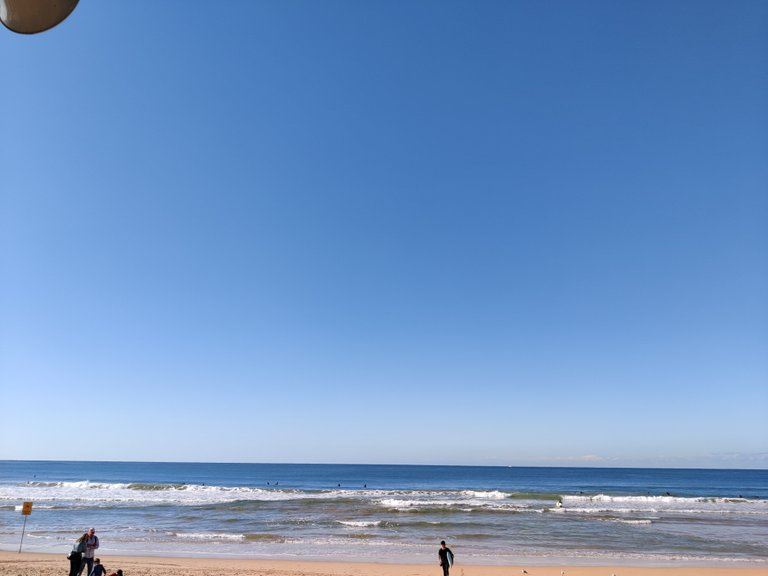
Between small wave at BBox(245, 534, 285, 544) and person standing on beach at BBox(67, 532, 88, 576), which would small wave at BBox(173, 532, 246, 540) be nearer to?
small wave at BBox(245, 534, 285, 544)

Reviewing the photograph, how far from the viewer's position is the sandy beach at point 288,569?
1644 centimetres

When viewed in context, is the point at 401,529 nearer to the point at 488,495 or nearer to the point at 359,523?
the point at 359,523

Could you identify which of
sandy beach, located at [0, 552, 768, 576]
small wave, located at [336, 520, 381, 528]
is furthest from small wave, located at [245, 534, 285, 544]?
small wave, located at [336, 520, 381, 528]

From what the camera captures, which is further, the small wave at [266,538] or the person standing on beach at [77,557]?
the small wave at [266,538]

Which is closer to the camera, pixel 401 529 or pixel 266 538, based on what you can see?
pixel 266 538

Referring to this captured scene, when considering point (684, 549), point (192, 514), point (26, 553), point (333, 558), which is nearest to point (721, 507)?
point (684, 549)

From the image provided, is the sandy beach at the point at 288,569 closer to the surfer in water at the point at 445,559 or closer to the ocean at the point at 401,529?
the ocean at the point at 401,529

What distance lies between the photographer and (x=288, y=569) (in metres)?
17.4

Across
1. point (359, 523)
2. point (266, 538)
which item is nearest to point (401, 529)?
point (359, 523)

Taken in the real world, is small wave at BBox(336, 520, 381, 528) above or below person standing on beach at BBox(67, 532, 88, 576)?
below

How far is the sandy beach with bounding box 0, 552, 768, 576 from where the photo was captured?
647 inches

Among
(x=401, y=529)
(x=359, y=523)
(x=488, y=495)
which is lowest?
(x=488, y=495)

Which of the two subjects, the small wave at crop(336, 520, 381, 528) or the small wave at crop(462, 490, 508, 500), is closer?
the small wave at crop(336, 520, 381, 528)

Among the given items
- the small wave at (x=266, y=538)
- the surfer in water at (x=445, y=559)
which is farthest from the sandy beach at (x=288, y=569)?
the small wave at (x=266, y=538)
